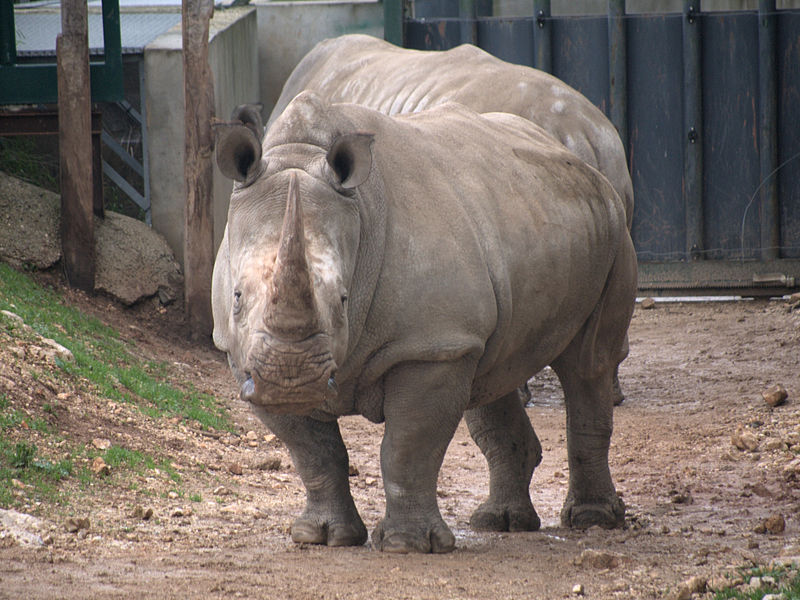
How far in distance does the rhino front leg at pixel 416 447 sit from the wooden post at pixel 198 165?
552 centimetres

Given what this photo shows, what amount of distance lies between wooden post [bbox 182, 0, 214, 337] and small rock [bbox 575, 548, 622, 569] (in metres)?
5.84

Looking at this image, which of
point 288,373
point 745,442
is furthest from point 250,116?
point 745,442

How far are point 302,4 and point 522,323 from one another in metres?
8.44

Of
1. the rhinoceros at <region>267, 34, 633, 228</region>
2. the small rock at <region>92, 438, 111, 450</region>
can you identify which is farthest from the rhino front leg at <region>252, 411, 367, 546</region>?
the rhinoceros at <region>267, 34, 633, 228</region>

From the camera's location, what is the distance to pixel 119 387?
26.7ft

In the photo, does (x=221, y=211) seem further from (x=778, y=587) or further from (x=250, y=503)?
(x=778, y=587)

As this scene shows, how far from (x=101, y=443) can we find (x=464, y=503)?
1.90 m

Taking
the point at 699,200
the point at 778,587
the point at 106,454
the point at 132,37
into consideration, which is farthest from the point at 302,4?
the point at 778,587

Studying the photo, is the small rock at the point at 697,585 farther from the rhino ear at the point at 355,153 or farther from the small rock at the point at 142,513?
the small rock at the point at 142,513

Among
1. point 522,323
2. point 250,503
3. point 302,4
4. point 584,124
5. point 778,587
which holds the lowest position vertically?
point 250,503

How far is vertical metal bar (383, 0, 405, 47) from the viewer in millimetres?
11938

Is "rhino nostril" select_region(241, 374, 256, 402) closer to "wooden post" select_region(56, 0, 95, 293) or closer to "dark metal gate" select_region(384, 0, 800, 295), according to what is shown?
"wooden post" select_region(56, 0, 95, 293)

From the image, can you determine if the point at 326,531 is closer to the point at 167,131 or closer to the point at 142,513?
the point at 142,513

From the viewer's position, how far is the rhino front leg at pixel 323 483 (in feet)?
17.2
